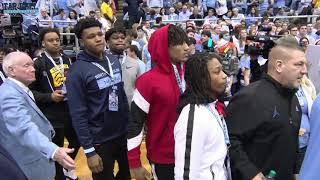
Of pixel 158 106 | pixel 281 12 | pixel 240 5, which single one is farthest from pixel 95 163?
pixel 240 5

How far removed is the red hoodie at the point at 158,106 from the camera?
10.8 feet

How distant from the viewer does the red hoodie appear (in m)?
3.30

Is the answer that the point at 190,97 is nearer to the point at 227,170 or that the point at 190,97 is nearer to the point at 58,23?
the point at 227,170

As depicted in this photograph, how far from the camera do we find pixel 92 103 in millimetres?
3910

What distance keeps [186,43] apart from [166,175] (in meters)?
0.93

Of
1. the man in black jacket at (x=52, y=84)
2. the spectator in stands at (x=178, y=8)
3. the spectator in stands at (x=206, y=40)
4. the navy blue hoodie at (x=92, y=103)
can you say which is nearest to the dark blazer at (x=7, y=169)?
the navy blue hoodie at (x=92, y=103)

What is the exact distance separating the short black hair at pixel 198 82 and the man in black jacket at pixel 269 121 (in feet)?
0.87

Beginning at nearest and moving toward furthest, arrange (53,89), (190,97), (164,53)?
1. (190,97)
2. (164,53)
3. (53,89)

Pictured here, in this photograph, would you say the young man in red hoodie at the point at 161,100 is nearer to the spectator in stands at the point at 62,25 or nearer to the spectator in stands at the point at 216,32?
the spectator in stands at the point at 216,32

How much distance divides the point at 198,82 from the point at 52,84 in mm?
2409

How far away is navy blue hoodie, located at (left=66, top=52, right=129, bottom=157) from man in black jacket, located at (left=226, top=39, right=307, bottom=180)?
127 centimetres

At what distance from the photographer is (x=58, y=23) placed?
47.4 ft

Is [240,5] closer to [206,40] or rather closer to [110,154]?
[206,40]

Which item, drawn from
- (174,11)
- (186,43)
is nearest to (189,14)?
(174,11)
